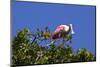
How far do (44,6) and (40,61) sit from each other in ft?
1.89

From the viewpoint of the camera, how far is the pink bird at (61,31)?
240 cm

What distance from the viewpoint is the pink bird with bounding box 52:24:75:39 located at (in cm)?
240

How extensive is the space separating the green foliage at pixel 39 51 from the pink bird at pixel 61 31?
0.04 metres

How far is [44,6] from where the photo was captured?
7.73ft

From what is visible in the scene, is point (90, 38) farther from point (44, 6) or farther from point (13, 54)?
point (13, 54)

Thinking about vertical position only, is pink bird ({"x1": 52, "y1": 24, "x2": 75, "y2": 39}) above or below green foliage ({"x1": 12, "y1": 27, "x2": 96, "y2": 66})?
above

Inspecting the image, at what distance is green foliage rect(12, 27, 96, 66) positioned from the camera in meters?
2.26

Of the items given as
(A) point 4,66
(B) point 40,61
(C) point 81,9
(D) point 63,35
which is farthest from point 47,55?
(C) point 81,9

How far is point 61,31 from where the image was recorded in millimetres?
2428

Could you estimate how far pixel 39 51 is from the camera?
234 cm

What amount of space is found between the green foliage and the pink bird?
1.8 inches

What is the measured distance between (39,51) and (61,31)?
324 millimetres

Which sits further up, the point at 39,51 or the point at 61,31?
the point at 61,31

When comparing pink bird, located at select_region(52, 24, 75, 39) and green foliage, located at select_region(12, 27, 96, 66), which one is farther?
pink bird, located at select_region(52, 24, 75, 39)
